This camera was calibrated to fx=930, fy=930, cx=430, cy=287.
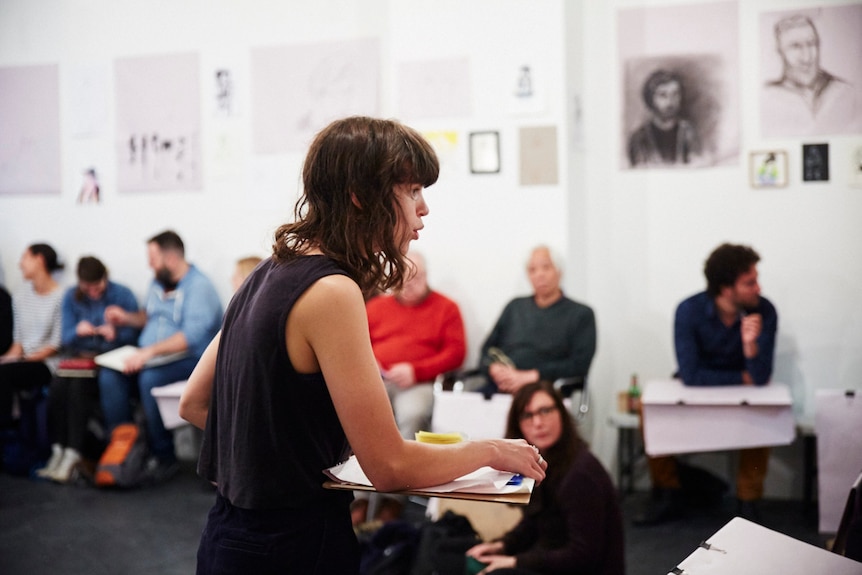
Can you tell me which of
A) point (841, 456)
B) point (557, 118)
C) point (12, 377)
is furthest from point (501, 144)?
point (12, 377)

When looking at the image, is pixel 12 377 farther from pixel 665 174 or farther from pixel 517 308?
pixel 665 174

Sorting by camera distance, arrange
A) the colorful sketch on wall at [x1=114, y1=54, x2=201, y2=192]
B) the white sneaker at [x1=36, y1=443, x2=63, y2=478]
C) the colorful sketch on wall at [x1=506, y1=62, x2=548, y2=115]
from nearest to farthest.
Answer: the colorful sketch on wall at [x1=506, y1=62, x2=548, y2=115], the white sneaker at [x1=36, y1=443, x2=63, y2=478], the colorful sketch on wall at [x1=114, y1=54, x2=201, y2=192]

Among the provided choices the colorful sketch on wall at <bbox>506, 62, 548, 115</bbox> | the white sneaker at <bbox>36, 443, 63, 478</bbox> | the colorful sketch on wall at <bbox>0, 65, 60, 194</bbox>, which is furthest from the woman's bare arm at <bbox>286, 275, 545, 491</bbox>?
the colorful sketch on wall at <bbox>0, 65, 60, 194</bbox>

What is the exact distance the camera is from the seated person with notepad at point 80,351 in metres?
5.00

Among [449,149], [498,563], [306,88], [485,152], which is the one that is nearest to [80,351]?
[306,88]

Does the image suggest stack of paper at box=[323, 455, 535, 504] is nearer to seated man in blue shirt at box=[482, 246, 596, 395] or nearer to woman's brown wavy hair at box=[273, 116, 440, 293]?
woman's brown wavy hair at box=[273, 116, 440, 293]

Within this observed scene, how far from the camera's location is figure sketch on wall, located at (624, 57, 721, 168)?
459 cm

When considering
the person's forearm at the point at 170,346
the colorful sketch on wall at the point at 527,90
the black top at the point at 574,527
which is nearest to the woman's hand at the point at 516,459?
Answer: the black top at the point at 574,527

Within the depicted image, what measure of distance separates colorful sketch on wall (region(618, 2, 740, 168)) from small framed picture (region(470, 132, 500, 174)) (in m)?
0.64

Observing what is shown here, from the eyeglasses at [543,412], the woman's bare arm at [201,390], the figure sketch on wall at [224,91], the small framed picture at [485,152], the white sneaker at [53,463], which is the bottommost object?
the white sneaker at [53,463]

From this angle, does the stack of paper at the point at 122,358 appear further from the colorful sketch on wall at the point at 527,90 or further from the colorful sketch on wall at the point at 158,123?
the colorful sketch on wall at the point at 527,90

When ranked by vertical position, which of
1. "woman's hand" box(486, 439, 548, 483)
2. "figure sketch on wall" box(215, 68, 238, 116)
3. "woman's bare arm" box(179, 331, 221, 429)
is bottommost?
"woman's hand" box(486, 439, 548, 483)

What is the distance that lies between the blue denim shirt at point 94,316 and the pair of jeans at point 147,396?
0.32m

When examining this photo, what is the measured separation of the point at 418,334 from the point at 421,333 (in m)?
0.02
